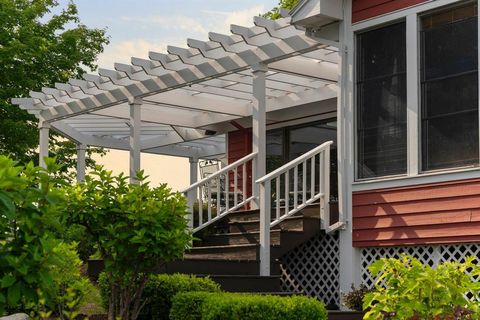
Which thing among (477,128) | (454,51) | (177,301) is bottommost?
(177,301)

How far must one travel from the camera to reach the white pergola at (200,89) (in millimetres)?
11578

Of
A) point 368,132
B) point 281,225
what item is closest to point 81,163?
point 281,225

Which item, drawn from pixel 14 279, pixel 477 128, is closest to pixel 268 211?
pixel 477 128

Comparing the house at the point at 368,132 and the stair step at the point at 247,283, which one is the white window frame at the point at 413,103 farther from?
the stair step at the point at 247,283

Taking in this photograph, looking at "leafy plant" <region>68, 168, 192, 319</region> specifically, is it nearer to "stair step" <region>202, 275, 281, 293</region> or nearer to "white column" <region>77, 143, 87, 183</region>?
"stair step" <region>202, 275, 281, 293</region>

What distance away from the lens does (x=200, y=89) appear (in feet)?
49.4

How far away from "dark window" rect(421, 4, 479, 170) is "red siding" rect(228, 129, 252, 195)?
23.0 ft

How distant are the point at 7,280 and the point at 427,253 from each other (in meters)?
6.57

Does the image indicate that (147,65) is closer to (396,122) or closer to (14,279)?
(396,122)

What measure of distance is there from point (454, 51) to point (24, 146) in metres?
15.3

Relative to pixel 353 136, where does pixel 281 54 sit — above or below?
above

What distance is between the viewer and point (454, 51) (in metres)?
9.75

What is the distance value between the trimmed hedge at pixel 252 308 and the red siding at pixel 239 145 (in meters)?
8.19

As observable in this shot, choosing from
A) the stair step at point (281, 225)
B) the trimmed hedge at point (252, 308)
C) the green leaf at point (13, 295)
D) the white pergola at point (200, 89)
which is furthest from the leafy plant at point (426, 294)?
the white pergola at point (200, 89)
